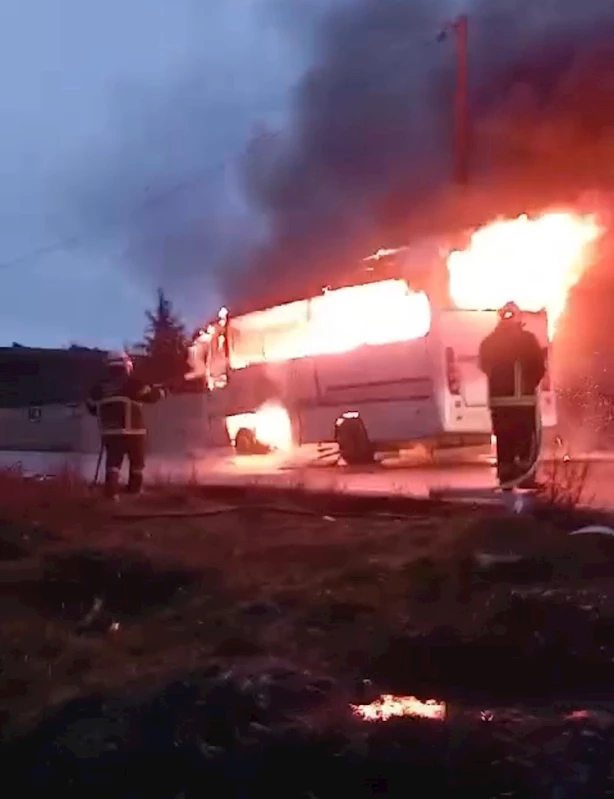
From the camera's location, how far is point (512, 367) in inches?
416

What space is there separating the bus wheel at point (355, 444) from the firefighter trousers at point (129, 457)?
518cm

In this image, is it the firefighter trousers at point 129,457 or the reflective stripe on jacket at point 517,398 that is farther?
the firefighter trousers at point 129,457

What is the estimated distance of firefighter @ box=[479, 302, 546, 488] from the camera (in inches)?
415

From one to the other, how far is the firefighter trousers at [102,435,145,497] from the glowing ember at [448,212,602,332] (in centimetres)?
543

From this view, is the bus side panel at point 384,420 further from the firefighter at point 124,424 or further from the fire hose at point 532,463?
the fire hose at point 532,463

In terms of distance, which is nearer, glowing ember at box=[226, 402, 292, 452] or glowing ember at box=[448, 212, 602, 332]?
glowing ember at box=[448, 212, 602, 332]

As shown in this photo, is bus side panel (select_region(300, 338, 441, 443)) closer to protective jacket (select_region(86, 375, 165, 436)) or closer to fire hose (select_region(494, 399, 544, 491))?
protective jacket (select_region(86, 375, 165, 436))

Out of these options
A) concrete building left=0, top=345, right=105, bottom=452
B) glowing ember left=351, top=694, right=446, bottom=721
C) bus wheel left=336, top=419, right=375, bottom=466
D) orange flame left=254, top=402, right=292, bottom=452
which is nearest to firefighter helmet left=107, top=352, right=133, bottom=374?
bus wheel left=336, top=419, right=375, bottom=466

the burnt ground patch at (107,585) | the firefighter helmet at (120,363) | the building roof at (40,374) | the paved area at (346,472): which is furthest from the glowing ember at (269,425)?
the building roof at (40,374)

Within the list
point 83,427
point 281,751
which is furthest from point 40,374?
point 281,751

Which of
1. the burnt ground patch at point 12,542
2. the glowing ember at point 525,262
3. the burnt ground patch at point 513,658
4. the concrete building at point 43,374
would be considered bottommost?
the burnt ground patch at point 513,658

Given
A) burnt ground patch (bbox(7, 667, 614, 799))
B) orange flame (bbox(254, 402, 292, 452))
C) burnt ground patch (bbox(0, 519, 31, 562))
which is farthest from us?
orange flame (bbox(254, 402, 292, 452))

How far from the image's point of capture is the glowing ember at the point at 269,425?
18.7 metres

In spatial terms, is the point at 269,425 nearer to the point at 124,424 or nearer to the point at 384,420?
the point at 384,420
